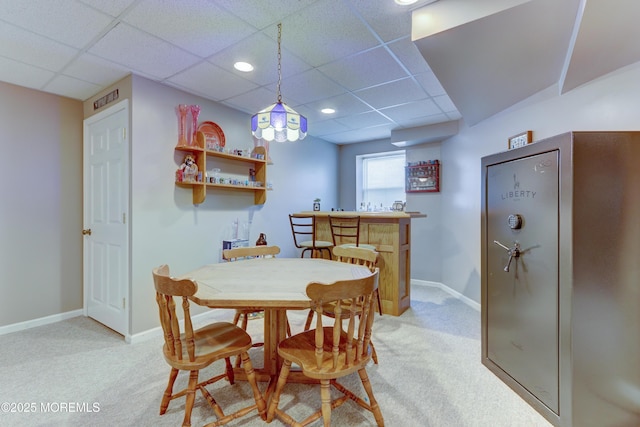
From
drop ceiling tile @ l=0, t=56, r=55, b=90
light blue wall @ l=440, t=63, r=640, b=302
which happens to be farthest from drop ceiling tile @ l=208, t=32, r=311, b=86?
light blue wall @ l=440, t=63, r=640, b=302

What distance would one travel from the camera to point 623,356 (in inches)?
59.6

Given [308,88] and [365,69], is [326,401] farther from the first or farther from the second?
[308,88]

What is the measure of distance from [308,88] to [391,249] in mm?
2025

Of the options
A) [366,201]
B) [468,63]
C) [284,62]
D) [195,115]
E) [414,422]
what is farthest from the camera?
[366,201]

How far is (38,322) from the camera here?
10.0ft

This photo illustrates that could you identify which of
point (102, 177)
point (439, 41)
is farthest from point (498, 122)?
point (102, 177)

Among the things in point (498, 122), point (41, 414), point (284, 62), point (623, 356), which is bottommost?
point (41, 414)

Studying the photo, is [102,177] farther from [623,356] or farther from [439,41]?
[623,356]

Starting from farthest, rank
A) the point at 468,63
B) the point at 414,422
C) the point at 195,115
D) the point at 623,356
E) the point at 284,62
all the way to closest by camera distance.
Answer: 1. the point at 195,115
2. the point at 284,62
3. the point at 468,63
4. the point at 414,422
5. the point at 623,356

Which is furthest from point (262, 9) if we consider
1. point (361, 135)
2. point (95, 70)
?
point (361, 135)

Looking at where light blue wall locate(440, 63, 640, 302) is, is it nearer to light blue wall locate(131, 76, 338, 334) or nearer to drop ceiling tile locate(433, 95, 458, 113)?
drop ceiling tile locate(433, 95, 458, 113)

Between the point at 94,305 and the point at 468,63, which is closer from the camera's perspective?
the point at 468,63

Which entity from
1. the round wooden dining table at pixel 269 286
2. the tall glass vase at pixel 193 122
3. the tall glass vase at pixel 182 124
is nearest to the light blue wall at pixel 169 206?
the tall glass vase at pixel 182 124

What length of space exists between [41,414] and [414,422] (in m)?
2.21
